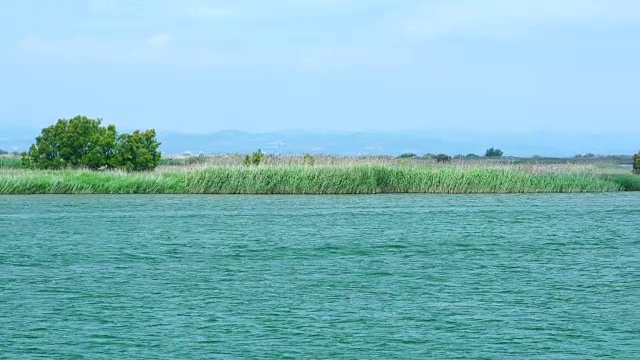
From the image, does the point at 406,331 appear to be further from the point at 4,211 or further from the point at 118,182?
the point at 118,182

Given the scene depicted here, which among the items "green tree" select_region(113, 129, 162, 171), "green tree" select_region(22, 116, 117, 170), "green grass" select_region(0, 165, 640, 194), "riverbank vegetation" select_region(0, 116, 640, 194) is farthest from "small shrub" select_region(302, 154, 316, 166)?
"green tree" select_region(22, 116, 117, 170)

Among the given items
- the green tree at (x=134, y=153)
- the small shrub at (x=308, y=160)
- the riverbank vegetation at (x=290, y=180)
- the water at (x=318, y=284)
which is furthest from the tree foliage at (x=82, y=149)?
the water at (x=318, y=284)

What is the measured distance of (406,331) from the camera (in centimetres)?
1404

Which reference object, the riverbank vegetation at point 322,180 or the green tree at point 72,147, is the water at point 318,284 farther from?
the green tree at point 72,147

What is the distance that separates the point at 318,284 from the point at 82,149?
30.9 meters

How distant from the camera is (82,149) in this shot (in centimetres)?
4753

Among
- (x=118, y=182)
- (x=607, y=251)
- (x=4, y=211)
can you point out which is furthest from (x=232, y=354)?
(x=118, y=182)

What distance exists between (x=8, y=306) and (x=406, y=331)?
5.85 metres

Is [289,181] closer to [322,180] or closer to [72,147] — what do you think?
[322,180]

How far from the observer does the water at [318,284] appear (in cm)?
1329

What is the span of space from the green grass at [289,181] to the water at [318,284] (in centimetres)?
712

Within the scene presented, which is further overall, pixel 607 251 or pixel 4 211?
pixel 4 211

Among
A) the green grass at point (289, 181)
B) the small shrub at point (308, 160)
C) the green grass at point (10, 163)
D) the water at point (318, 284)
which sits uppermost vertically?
the small shrub at point (308, 160)

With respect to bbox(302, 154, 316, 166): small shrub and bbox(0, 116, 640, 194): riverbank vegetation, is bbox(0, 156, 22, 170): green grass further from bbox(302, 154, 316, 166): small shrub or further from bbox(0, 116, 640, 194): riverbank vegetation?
bbox(302, 154, 316, 166): small shrub
